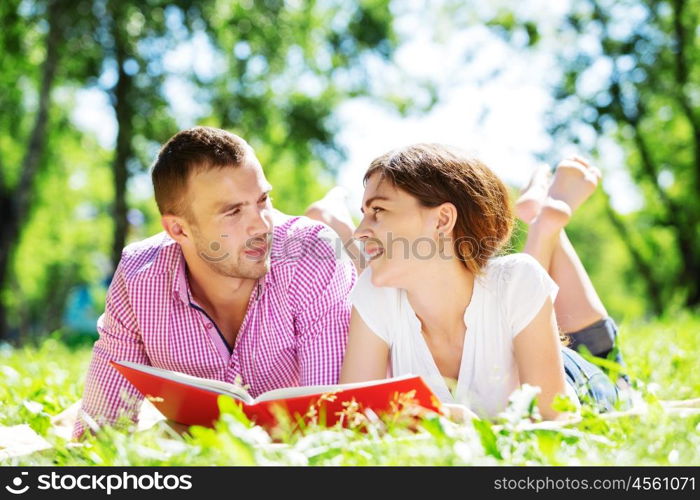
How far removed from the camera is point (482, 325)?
10.7 feet

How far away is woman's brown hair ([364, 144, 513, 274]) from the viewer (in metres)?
3.27

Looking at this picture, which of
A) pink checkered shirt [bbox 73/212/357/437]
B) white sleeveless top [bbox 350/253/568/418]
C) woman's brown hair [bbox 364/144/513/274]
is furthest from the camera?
pink checkered shirt [bbox 73/212/357/437]

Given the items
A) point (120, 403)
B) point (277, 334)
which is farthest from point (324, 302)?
point (120, 403)

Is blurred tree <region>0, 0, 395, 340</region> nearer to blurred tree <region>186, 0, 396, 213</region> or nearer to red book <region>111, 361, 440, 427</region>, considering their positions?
blurred tree <region>186, 0, 396, 213</region>

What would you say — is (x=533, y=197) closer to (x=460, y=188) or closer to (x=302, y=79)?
(x=460, y=188)

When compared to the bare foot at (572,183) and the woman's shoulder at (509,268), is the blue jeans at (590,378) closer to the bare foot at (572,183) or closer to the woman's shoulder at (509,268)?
the woman's shoulder at (509,268)

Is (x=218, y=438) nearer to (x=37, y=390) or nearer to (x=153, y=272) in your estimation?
(x=153, y=272)

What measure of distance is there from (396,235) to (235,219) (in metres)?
0.79

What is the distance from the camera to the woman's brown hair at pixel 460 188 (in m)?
3.27

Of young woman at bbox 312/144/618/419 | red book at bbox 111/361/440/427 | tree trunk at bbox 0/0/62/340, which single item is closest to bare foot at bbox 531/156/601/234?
young woman at bbox 312/144/618/419

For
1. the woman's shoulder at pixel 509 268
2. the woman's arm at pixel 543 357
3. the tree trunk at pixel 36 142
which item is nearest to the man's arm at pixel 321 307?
the woman's shoulder at pixel 509 268

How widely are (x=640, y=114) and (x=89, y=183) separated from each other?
1872cm

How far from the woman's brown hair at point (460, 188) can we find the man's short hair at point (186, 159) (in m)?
0.65

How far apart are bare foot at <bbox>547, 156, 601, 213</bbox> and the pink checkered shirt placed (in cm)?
151
